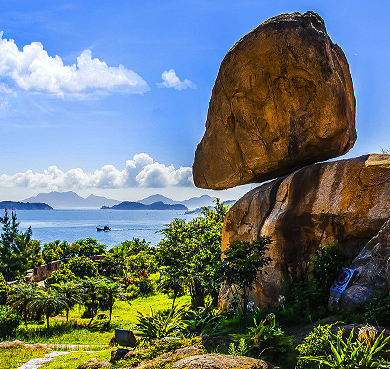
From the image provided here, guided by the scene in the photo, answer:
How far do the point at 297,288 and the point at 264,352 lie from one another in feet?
12.2

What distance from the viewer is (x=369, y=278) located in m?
7.65

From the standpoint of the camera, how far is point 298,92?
39.5ft

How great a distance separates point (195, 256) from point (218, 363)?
1700 cm

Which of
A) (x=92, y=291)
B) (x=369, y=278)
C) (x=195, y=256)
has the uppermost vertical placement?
(x=369, y=278)

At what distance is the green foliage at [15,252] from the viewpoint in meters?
42.3

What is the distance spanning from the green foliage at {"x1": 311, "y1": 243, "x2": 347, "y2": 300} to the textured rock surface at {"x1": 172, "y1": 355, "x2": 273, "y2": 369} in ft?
13.8

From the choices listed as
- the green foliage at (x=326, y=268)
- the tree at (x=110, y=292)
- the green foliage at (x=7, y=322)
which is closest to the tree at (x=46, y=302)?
the green foliage at (x=7, y=322)

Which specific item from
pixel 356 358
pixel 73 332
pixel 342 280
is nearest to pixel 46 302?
pixel 73 332

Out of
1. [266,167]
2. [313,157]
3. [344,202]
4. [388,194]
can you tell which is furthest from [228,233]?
[388,194]

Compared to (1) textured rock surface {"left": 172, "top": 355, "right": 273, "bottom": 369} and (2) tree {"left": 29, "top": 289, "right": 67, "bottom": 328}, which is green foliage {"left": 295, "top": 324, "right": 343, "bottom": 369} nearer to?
(1) textured rock surface {"left": 172, "top": 355, "right": 273, "bottom": 369}

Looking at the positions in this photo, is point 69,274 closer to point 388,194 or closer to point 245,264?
point 245,264

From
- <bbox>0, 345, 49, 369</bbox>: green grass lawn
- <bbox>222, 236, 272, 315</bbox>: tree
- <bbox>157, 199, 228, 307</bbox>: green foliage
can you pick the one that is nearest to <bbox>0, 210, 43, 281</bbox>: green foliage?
<bbox>157, 199, 228, 307</bbox>: green foliage

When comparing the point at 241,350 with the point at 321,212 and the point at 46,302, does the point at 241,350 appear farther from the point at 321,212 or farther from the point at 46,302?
the point at 46,302

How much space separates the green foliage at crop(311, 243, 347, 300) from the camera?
872 cm
